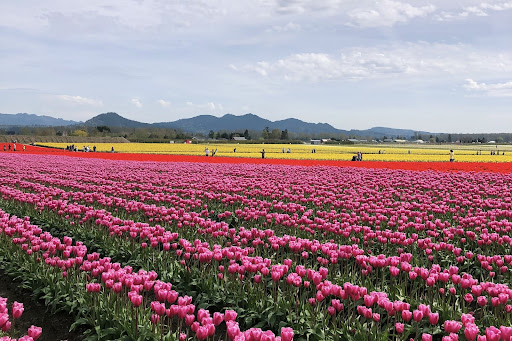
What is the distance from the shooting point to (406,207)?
12141mm

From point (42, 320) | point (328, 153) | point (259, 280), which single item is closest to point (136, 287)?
point (259, 280)

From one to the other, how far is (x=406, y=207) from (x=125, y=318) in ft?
28.0

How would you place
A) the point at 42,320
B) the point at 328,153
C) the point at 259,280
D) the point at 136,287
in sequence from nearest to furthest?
the point at 136,287 → the point at 259,280 → the point at 42,320 → the point at 328,153

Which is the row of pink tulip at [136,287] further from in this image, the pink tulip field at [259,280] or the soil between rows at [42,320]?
the soil between rows at [42,320]

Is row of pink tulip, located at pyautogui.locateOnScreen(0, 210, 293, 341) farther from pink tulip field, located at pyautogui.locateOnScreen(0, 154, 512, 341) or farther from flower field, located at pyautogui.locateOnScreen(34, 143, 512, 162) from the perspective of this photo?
flower field, located at pyautogui.locateOnScreen(34, 143, 512, 162)

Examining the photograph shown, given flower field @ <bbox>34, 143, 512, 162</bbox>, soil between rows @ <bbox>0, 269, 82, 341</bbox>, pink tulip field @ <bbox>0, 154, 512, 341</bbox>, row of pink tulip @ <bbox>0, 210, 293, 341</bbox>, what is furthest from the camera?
flower field @ <bbox>34, 143, 512, 162</bbox>

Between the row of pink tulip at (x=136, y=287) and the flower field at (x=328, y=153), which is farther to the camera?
the flower field at (x=328, y=153)

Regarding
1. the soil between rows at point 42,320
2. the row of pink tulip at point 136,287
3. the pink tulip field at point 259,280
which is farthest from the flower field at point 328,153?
the soil between rows at point 42,320

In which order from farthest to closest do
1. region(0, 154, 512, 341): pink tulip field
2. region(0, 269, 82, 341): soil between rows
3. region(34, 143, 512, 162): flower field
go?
region(34, 143, 512, 162): flower field < region(0, 269, 82, 341): soil between rows < region(0, 154, 512, 341): pink tulip field

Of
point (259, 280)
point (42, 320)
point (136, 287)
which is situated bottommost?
point (42, 320)

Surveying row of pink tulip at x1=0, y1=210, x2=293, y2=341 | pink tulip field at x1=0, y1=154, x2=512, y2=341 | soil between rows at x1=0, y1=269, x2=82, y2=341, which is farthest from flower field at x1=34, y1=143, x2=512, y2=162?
soil between rows at x1=0, y1=269, x2=82, y2=341

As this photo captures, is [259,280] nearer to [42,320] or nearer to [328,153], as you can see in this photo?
[42,320]

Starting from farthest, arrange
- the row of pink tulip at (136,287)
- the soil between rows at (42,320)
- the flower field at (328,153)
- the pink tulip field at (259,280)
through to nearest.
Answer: the flower field at (328,153) → the soil between rows at (42,320) → the pink tulip field at (259,280) → the row of pink tulip at (136,287)

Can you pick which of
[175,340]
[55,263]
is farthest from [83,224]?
[175,340]
